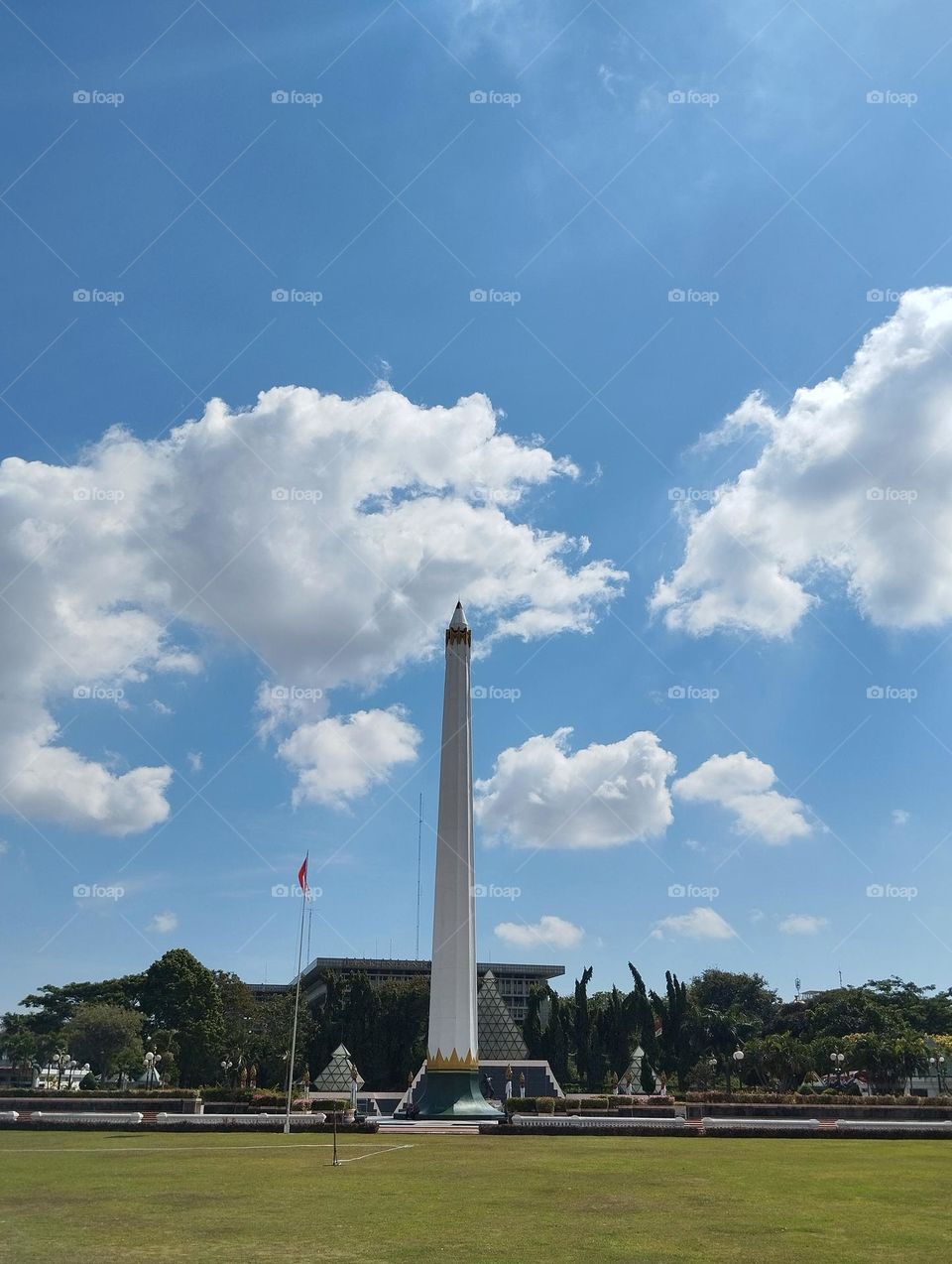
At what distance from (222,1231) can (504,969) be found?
124057mm

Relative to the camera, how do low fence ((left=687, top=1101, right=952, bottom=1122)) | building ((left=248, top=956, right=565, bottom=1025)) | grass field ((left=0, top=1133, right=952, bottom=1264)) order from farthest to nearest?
building ((left=248, top=956, right=565, bottom=1025)) < low fence ((left=687, top=1101, right=952, bottom=1122)) < grass field ((left=0, top=1133, right=952, bottom=1264))

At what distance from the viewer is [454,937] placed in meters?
49.5

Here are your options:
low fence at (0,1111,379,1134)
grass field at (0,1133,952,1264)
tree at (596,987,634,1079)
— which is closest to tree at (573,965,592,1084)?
tree at (596,987,634,1079)

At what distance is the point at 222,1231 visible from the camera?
1355 cm

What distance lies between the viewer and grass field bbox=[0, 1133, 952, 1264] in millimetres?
12320

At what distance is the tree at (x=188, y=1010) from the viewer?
243ft

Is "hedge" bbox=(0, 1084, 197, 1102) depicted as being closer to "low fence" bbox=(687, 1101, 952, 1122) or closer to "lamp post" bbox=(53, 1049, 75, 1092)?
"low fence" bbox=(687, 1101, 952, 1122)

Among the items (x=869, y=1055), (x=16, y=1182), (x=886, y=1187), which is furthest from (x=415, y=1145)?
(x=869, y=1055)

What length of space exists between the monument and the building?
4600 cm

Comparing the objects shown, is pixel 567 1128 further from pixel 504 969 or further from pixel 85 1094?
pixel 504 969

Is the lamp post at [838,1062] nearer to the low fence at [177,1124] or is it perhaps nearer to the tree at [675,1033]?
the tree at [675,1033]

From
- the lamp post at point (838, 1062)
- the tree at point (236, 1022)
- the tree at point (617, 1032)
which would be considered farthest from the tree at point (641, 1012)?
the tree at point (236, 1022)

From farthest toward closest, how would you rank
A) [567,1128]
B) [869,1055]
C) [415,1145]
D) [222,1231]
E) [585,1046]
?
[585,1046] → [869,1055] → [567,1128] → [415,1145] → [222,1231]

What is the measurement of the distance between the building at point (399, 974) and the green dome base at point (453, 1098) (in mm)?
47015
